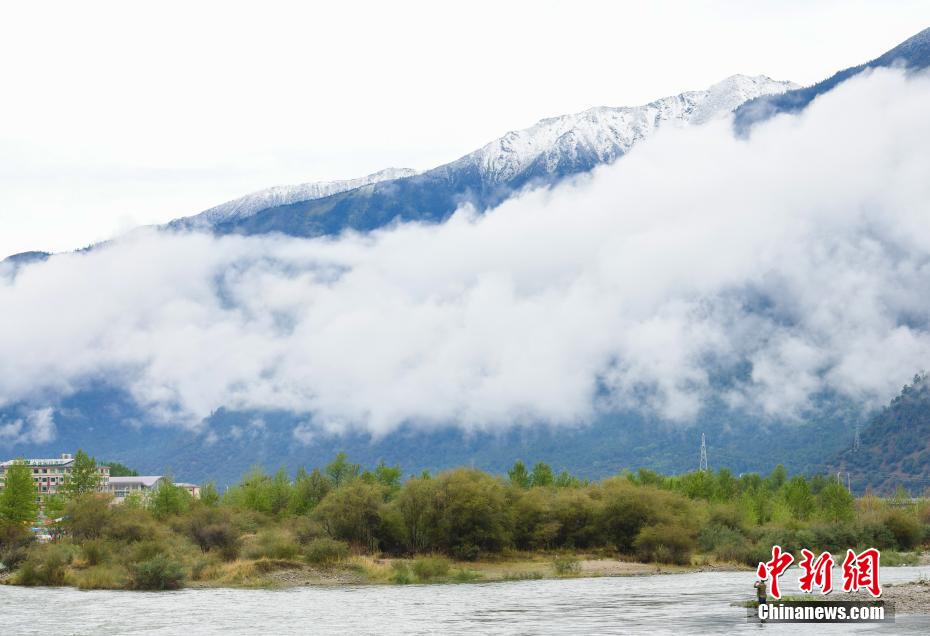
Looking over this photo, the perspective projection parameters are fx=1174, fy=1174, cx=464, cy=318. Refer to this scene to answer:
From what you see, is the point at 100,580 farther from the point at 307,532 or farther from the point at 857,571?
the point at 857,571

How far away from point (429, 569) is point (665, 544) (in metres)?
29.1

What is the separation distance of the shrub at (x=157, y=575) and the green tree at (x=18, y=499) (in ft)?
161

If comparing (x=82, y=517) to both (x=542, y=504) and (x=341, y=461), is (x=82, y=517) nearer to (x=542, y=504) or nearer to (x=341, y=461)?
(x=542, y=504)

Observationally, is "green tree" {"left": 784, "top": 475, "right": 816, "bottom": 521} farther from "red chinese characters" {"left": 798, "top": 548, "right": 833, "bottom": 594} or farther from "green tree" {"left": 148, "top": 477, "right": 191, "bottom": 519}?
"red chinese characters" {"left": 798, "top": 548, "right": 833, "bottom": 594}

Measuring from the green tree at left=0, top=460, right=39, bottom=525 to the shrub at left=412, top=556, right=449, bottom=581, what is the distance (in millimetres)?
58309

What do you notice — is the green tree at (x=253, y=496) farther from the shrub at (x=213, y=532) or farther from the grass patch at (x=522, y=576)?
the grass patch at (x=522, y=576)

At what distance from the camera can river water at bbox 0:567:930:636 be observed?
65.1 meters

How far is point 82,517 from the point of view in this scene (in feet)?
395

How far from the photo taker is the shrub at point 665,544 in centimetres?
12044

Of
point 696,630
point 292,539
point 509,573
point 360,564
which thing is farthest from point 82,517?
point 696,630

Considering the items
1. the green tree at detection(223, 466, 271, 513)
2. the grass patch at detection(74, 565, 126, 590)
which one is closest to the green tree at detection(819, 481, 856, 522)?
the green tree at detection(223, 466, 271, 513)

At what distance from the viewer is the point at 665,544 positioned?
12088 centimetres

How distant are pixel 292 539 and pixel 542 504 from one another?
28.1 metres

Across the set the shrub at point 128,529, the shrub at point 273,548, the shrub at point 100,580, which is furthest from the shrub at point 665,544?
the shrub at point 100,580
